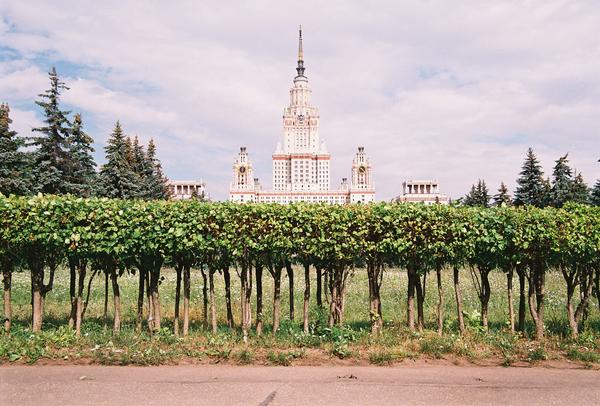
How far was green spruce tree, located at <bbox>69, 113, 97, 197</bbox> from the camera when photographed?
36.4 metres

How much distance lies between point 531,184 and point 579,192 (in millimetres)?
4694

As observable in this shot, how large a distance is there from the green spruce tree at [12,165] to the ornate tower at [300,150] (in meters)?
137

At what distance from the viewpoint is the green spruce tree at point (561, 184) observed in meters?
Answer: 46.7

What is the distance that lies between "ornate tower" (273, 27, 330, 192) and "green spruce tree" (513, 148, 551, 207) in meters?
119

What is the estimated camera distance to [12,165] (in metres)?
31.5

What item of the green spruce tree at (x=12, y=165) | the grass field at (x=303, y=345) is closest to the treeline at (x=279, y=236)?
the grass field at (x=303, y=345)

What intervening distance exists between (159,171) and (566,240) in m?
58.1

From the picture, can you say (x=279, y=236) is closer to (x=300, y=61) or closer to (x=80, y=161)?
(x=80, y=161)

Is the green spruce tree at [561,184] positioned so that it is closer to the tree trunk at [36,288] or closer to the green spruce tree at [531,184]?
the green spruce tree at [531,184]

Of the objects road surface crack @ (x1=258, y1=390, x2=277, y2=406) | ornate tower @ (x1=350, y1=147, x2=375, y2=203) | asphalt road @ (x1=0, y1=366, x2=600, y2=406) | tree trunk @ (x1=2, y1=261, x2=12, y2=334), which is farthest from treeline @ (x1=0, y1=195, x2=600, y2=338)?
ornate tower @ (x1=350, y1=147, x2=375, y2=203)

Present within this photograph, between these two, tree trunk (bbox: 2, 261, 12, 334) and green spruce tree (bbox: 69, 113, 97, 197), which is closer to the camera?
tree trunk (bbox: 2, 261, 12, 334)

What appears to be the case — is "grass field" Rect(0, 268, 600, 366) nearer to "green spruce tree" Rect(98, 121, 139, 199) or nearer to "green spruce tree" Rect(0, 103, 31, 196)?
"green spruce tree" Rect(0, 103, 31, 196)

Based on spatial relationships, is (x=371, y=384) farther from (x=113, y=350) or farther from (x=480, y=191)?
(x=480, y=191)

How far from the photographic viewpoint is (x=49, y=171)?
34.6 m
